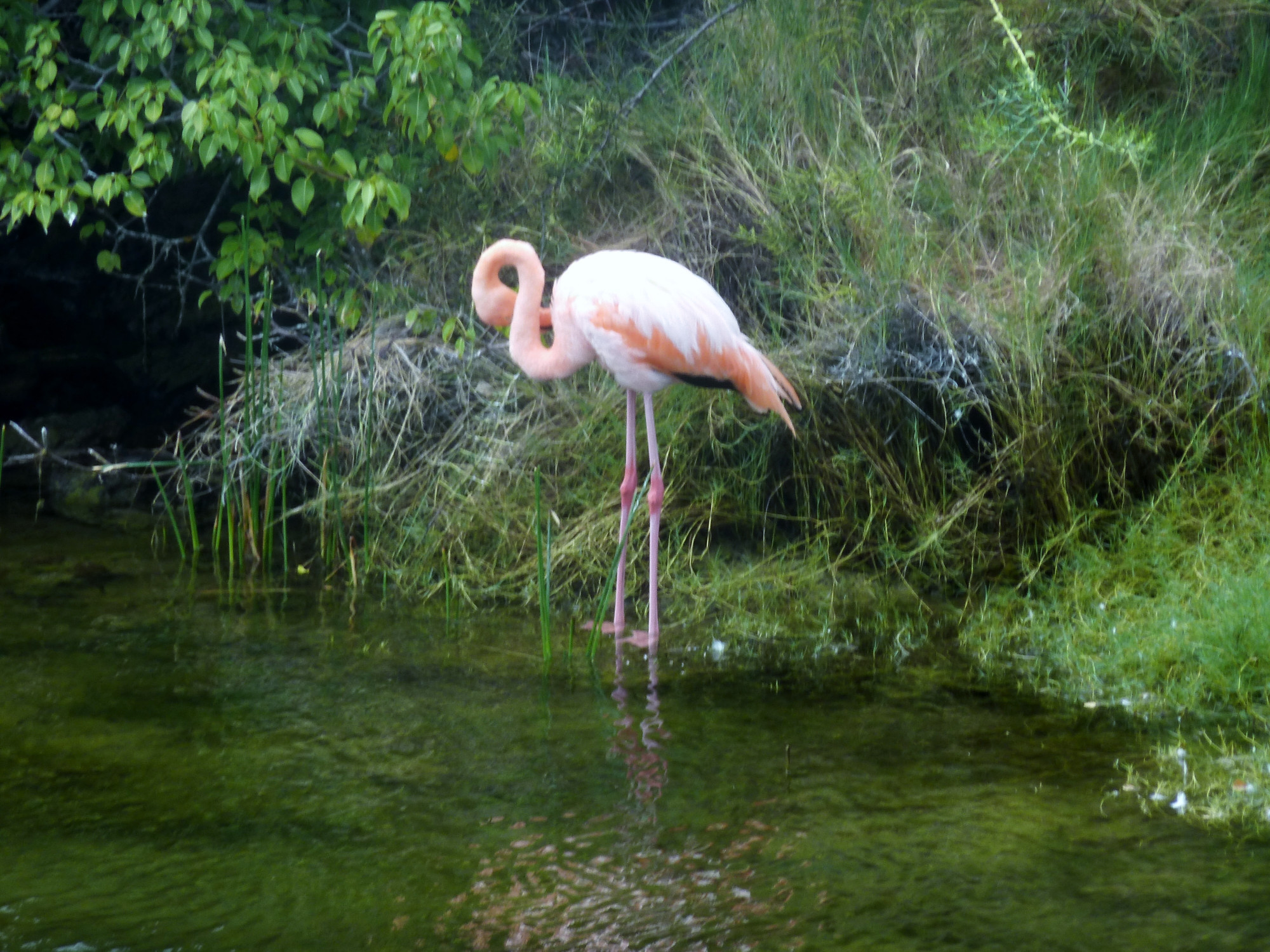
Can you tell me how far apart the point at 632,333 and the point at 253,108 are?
5.79 ft

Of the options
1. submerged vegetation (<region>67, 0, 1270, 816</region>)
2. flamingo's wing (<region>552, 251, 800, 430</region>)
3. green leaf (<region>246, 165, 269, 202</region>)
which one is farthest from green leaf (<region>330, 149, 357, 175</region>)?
flamingo's wing (<region>552, 251, 800, 430</region>)

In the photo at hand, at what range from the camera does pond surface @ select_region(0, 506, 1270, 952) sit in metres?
2.56

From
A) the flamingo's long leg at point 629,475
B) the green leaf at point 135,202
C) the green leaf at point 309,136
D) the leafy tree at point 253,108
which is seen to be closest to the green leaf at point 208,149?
the leafy tree at point 253,108

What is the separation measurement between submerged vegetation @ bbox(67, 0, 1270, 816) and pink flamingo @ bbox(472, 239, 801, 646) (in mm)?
438

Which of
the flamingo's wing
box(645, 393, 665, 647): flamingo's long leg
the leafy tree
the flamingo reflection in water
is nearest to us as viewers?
the flamingo reflection in water

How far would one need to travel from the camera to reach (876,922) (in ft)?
8.40

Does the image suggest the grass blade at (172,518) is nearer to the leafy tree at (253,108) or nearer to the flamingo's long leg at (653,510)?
the leafy tree at (253,108)

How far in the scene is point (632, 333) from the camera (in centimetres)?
444

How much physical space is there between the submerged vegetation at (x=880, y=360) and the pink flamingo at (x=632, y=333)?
1.44ft

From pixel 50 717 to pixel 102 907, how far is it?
1288mm

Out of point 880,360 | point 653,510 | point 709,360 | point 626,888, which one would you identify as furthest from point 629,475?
point 626,888

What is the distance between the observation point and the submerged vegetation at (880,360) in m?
4.71

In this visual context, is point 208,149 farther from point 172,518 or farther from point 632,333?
point 632,333

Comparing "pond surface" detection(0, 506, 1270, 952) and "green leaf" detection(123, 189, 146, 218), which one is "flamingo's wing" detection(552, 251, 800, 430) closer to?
"pond surface" detection(0, 506, 1270, 952)
